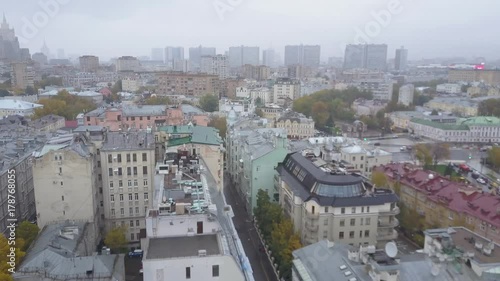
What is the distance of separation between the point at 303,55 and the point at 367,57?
102 ft

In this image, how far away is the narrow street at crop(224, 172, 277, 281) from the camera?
2353 cm

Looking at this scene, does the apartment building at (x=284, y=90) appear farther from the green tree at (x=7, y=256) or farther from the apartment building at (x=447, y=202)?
the green tree at (x=7, y=256)

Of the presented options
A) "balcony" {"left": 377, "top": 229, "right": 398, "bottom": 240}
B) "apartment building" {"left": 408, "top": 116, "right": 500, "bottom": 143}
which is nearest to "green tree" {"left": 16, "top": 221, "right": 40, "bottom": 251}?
"balcony" {"left": 377, "top": 229, "right": 398, "bottom": 240}

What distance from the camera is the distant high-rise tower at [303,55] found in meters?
161

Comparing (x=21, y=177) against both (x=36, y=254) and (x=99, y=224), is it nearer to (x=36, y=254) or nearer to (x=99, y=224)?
(x=99, y=224)

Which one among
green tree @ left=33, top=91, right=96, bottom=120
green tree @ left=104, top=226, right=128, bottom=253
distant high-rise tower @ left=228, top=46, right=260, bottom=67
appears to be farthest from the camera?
distant high-rise tower @ left=228, top=46, right=260, bottom=67

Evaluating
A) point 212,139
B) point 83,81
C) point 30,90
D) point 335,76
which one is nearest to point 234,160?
point 212,139

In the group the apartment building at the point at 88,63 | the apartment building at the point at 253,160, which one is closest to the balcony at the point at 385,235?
the apartment building at the point at 253,160

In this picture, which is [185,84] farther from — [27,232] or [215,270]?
[215,270]

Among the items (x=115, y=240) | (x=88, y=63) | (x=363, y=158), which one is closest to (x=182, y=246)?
(x=115, y=240)

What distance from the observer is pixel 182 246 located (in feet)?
46.6

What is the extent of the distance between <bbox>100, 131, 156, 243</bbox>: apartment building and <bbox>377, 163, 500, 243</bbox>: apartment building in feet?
55.0

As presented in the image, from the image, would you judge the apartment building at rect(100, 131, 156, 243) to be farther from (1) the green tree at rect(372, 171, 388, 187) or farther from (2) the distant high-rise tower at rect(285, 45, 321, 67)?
(2) the distant high-rise tower at rect(285, 45, 321, 67)

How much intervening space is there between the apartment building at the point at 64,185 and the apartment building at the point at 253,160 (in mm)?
10930
